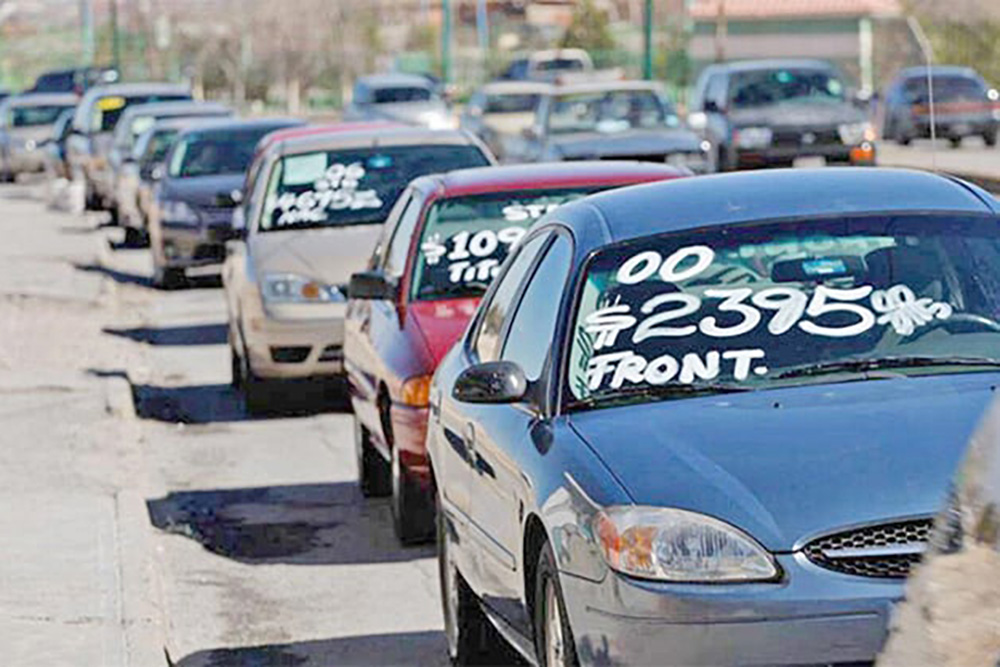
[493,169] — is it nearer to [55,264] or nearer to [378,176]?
[378,176]

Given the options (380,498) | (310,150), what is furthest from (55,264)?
(380,498)

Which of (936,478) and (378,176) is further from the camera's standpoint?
(378,176)

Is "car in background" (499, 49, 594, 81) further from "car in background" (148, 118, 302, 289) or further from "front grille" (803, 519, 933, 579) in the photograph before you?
→ "front grille" (803, 519, 933, 579)

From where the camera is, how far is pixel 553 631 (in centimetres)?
618

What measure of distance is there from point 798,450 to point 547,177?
565cm

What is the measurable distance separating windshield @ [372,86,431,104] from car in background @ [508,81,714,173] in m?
19.1

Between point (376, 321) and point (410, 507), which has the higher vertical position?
point (376, 321)

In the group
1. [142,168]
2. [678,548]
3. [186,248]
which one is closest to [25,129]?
[142,168]

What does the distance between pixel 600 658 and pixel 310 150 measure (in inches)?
394

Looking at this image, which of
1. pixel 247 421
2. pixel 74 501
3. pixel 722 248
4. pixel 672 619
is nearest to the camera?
pixel 672 619

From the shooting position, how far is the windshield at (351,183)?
14.8 metres

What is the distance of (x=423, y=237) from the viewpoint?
36.7 ft

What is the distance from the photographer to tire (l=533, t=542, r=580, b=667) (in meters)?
5.96

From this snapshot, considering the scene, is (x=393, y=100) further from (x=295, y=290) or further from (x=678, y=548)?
(x=678, y=548)
